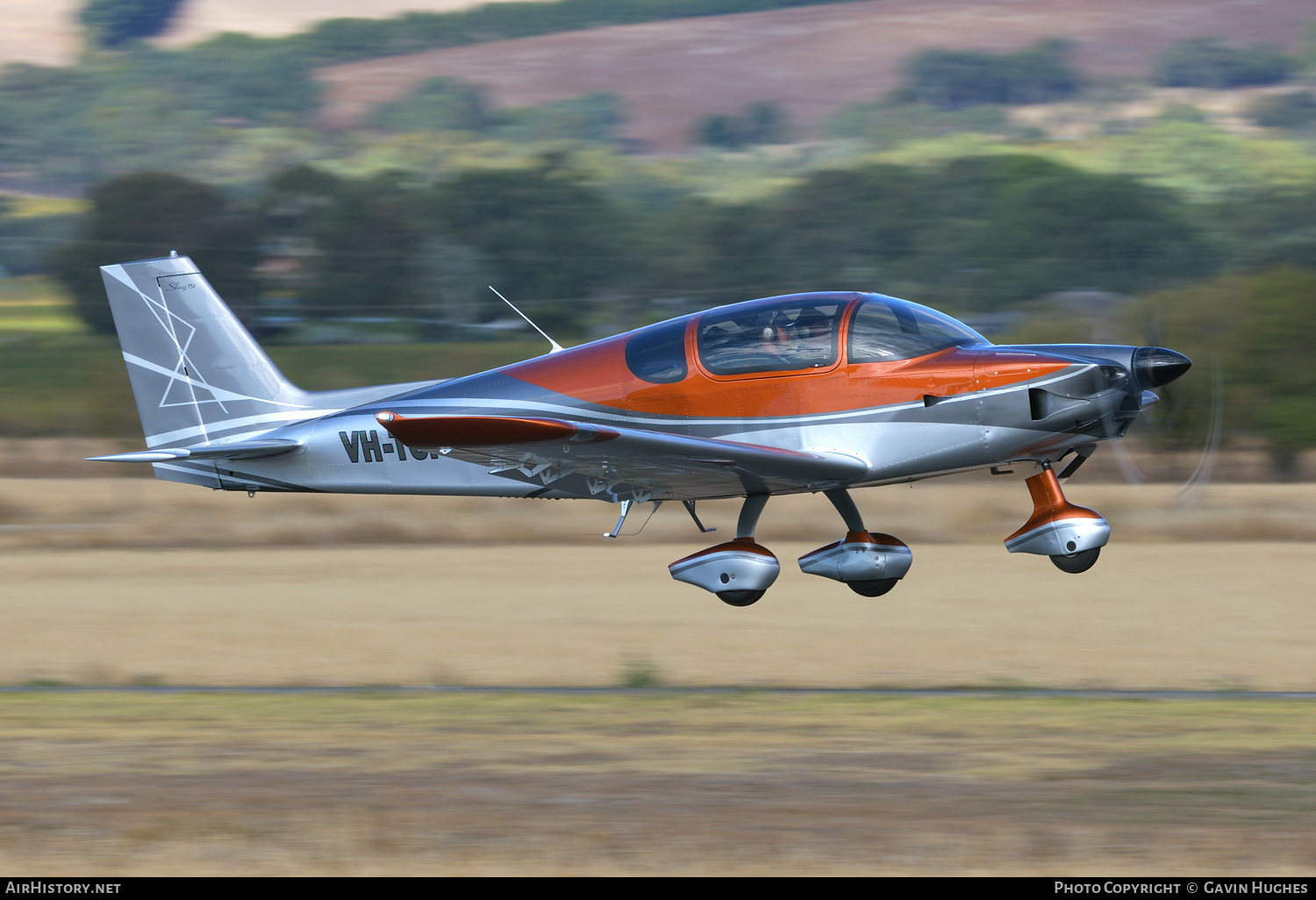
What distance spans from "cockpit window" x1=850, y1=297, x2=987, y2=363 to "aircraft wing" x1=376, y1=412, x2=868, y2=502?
832mm

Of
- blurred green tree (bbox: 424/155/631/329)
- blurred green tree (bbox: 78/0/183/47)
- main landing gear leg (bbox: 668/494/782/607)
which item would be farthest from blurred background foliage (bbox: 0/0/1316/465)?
blurred green tree (bbox: 78/0/183/47)

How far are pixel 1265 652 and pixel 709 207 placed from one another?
54.5 m

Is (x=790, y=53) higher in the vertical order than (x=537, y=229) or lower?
higher

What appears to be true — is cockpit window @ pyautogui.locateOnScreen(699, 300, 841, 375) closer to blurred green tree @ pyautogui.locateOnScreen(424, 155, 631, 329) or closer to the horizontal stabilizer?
the horizontal stabilizer

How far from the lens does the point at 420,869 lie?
8133 mm

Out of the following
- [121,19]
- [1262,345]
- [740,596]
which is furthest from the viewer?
[121,19]

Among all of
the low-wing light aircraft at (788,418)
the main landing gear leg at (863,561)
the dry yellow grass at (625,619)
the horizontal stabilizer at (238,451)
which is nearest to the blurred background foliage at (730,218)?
the low-wing light aircraft at (788,418)

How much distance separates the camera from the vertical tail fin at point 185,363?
44.7 ft

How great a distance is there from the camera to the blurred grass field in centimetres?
834

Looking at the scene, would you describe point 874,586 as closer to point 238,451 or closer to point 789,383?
point 789,383

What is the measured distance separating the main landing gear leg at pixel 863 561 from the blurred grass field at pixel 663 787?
1432mm

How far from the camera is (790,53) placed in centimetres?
13888

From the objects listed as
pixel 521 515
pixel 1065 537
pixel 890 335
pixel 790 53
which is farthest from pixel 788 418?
pixel 790 53

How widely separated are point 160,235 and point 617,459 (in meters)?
63.2
